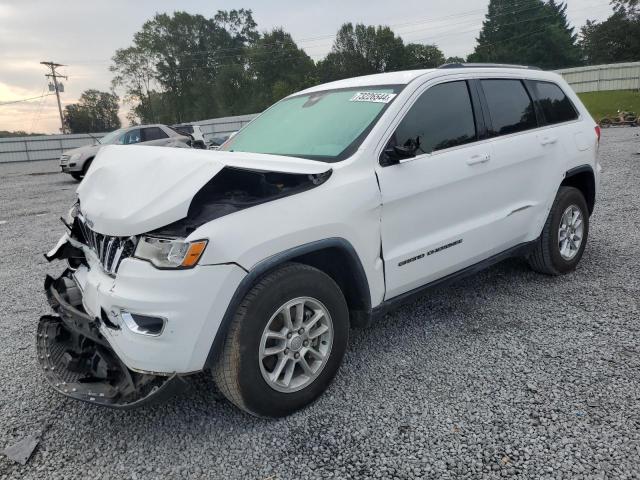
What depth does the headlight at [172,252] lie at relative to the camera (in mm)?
2234

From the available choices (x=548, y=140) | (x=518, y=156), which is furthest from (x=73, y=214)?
(x=548, y=140)

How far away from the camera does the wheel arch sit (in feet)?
14.7

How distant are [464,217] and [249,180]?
1.60 meters

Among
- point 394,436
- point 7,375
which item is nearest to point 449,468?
point 394,436

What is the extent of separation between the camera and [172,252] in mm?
2264

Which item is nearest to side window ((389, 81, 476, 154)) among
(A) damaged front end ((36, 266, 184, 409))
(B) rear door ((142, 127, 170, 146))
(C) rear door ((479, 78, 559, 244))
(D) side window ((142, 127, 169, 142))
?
(C) rear door ((479, 78, 559, 244))

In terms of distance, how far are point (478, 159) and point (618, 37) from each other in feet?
235

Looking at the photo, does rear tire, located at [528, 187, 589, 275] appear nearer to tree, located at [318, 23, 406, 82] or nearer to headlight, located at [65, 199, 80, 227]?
headlight, located at [65, 199, 80, 227]

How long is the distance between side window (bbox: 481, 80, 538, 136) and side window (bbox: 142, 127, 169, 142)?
13286 mm

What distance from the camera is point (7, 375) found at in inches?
131

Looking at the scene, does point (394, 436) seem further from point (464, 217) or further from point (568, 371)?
point (464, 217)

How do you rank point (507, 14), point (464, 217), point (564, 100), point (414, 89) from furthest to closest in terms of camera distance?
point (507, 14)
point (564, 100)
point (464, 217)
point (414, 89)

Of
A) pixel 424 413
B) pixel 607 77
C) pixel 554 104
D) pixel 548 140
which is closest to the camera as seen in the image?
pixel 424 413

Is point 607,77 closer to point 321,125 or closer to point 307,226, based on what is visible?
point 321,125
